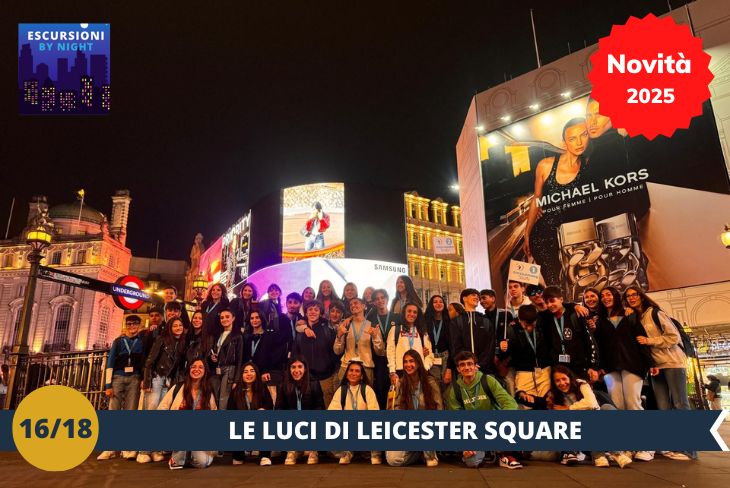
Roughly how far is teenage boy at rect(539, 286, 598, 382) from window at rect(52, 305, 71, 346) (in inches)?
2333

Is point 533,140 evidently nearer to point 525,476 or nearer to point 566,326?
point 566,326

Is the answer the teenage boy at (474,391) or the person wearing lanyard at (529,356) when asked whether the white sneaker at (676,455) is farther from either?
the teenage boy at (474,391)

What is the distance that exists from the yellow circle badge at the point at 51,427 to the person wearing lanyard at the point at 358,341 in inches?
129

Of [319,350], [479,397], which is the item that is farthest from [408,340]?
[319,350]

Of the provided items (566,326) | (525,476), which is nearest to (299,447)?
(525,476)

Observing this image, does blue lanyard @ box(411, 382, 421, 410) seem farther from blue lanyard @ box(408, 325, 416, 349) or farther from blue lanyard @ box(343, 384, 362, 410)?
blue lanyard @ box(343, 384, 362, 410)

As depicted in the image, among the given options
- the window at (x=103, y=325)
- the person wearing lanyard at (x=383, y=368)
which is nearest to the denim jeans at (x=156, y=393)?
the person wearing lanyard at (x=383, y=368)

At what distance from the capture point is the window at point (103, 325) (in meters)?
54.6

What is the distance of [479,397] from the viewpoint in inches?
234

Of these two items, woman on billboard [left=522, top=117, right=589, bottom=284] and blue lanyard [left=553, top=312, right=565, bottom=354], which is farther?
woman on billboard [left=522, top=117, right=589, bottom=284]

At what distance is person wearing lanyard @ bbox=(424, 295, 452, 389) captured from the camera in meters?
6.64

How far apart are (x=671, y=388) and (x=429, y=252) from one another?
33662 millimetres

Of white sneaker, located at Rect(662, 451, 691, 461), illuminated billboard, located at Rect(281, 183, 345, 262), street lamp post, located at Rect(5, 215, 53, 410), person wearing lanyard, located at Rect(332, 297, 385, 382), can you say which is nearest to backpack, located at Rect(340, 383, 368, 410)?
person wearing lanyard, located at Rect(332, 297, 385, 382)

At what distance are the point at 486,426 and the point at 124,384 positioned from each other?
5528mm
